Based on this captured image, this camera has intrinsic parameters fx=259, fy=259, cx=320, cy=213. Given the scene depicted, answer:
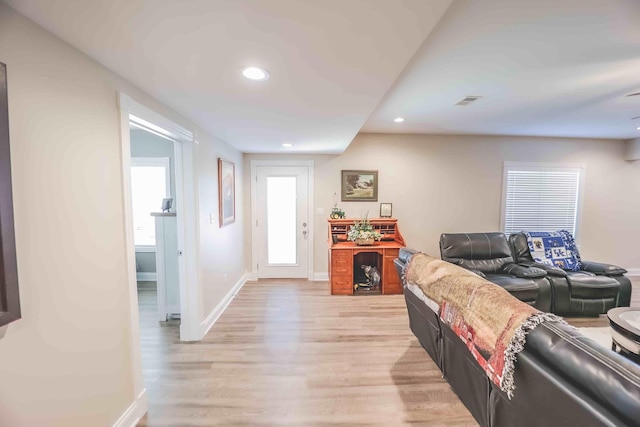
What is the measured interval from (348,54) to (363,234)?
3.08m

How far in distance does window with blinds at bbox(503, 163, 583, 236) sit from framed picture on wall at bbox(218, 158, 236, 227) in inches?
187

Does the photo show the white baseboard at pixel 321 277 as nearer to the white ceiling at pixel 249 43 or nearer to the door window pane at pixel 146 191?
the door window pane at pixel 146 191

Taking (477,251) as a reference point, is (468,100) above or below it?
above

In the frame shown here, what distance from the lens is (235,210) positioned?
164 inches

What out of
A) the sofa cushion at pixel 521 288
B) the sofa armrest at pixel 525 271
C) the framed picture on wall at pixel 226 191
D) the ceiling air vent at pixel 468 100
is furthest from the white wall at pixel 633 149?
the framed picture on wall at pixel 226 191

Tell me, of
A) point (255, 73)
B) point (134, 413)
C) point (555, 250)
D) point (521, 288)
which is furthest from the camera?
point (555, 250)

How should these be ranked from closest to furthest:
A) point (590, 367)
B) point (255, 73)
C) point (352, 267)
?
point (590, 367), point (255, 73), point (352, 267)

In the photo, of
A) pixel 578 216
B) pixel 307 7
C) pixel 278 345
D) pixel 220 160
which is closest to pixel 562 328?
pixel 307 7

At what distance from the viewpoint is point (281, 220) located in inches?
188

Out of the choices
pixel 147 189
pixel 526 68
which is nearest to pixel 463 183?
pixel 526 68

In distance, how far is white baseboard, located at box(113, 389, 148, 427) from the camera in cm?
166

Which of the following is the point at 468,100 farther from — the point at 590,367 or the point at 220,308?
the point at 220,308

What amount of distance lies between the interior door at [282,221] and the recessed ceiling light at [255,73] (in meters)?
3.06

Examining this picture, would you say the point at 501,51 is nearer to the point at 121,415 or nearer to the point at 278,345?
the point at 278,345
